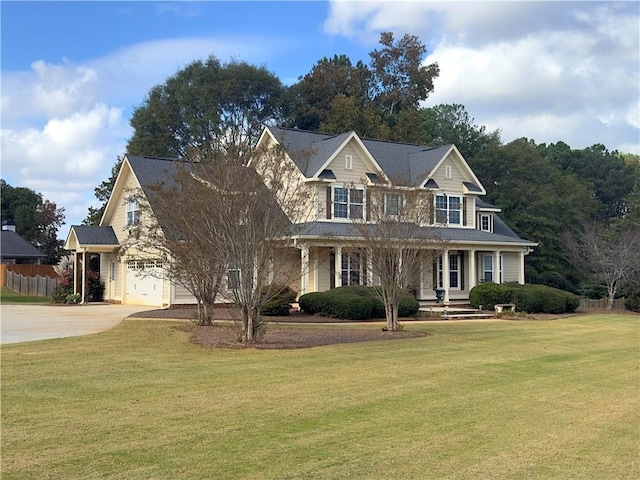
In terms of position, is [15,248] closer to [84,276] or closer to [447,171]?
[84,276]

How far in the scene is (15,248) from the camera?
193 ft

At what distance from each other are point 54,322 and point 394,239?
38.4 ft

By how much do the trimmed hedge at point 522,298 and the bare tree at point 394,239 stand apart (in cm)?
1086

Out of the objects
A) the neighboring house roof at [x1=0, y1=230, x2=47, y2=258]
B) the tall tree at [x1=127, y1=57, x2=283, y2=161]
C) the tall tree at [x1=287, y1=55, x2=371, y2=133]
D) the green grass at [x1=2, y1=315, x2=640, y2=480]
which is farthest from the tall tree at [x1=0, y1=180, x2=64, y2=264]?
the green grass at [x1=2, y1=315, x2=640, y2=480]

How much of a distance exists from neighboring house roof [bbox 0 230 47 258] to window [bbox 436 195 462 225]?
37160mm

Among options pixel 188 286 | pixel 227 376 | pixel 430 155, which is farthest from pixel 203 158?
pixel 430 155

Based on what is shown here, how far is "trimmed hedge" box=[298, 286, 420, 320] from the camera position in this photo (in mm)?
26148

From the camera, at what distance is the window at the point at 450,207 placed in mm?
35969

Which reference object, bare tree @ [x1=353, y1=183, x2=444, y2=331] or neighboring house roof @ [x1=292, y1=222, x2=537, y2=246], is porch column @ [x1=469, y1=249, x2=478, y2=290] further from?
bare tree @ [x1=353, y1=183, x2=444, y2=331]

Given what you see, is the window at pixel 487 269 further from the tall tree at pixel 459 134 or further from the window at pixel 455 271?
the tall tree at pixel 459 134

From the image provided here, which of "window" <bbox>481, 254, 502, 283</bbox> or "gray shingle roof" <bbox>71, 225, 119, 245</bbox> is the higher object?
"gray shingle roof" <bbox>71, 225, 119, 245</bbox>

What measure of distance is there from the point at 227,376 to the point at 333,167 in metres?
21.4

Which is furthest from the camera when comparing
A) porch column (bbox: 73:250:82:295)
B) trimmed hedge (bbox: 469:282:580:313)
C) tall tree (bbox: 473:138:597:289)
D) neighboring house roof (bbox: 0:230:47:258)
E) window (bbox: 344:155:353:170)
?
neighboring house roof (bbox: 0:230:47:258)

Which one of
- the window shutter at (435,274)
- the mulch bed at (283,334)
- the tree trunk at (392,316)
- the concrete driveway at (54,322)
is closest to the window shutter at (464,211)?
the window shutter at (435,274)
